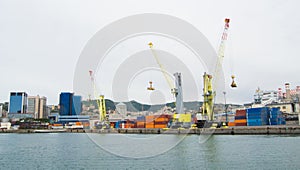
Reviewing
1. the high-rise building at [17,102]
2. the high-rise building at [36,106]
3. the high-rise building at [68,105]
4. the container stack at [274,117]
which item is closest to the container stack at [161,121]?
the container stack at [274,117]

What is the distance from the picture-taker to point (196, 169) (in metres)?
14.5

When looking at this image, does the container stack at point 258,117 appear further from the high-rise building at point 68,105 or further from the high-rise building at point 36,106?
the high-rise building at point 36,106

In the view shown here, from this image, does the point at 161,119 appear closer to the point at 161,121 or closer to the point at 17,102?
the point at 161,121

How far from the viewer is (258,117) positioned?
55500 mm

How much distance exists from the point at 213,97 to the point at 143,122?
92.7 ft

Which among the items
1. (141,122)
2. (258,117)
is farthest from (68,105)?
(258,117)

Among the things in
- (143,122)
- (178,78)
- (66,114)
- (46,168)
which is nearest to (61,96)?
(66,114)

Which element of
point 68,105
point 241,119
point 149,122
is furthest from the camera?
point 68,105

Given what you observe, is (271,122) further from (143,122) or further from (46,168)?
(46,168)

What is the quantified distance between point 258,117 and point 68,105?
346ft

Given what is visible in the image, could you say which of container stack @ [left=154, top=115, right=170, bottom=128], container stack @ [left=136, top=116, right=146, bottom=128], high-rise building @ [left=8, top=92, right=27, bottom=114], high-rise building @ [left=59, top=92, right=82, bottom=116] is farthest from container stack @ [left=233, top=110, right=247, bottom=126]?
high-rise building @ [left=8, top=92, right=27, bottom=114]

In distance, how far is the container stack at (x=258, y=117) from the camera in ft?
181

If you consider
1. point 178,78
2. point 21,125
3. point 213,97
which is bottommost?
point 21,125

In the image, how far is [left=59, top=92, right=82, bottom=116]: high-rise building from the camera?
12656 centimetres
